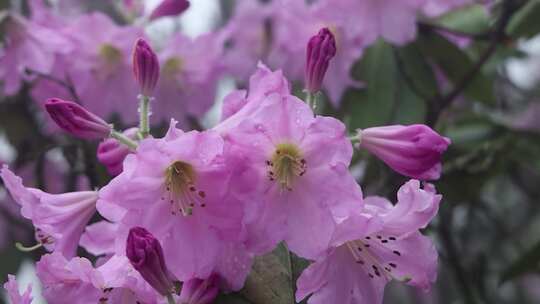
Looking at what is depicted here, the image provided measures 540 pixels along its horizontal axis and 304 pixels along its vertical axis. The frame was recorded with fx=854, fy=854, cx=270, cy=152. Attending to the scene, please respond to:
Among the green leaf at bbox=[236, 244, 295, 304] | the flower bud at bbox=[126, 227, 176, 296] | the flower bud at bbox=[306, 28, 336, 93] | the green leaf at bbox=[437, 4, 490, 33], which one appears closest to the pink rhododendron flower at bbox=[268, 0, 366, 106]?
the green leaf at bbox=[437, 4, 490, 33]

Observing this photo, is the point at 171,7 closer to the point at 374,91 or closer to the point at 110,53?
the point at 110,53

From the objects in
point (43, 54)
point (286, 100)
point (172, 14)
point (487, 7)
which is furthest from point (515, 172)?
point (286, 100)

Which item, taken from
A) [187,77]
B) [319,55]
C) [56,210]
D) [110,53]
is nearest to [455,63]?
[187,77]

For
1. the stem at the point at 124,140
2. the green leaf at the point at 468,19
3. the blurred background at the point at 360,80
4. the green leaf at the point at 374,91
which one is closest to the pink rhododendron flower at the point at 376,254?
the stem at the point at 124,140

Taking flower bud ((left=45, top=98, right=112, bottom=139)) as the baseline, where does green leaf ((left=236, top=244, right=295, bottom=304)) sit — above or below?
below

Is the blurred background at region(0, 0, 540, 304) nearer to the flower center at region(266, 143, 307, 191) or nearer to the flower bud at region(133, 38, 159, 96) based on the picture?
the flower bud at region(133, 38, 159, 96)

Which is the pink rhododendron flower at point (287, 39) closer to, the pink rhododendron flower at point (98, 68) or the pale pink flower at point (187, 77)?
the pale pink flower at point (187, 77)

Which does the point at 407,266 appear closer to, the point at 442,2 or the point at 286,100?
the point at 286,100
